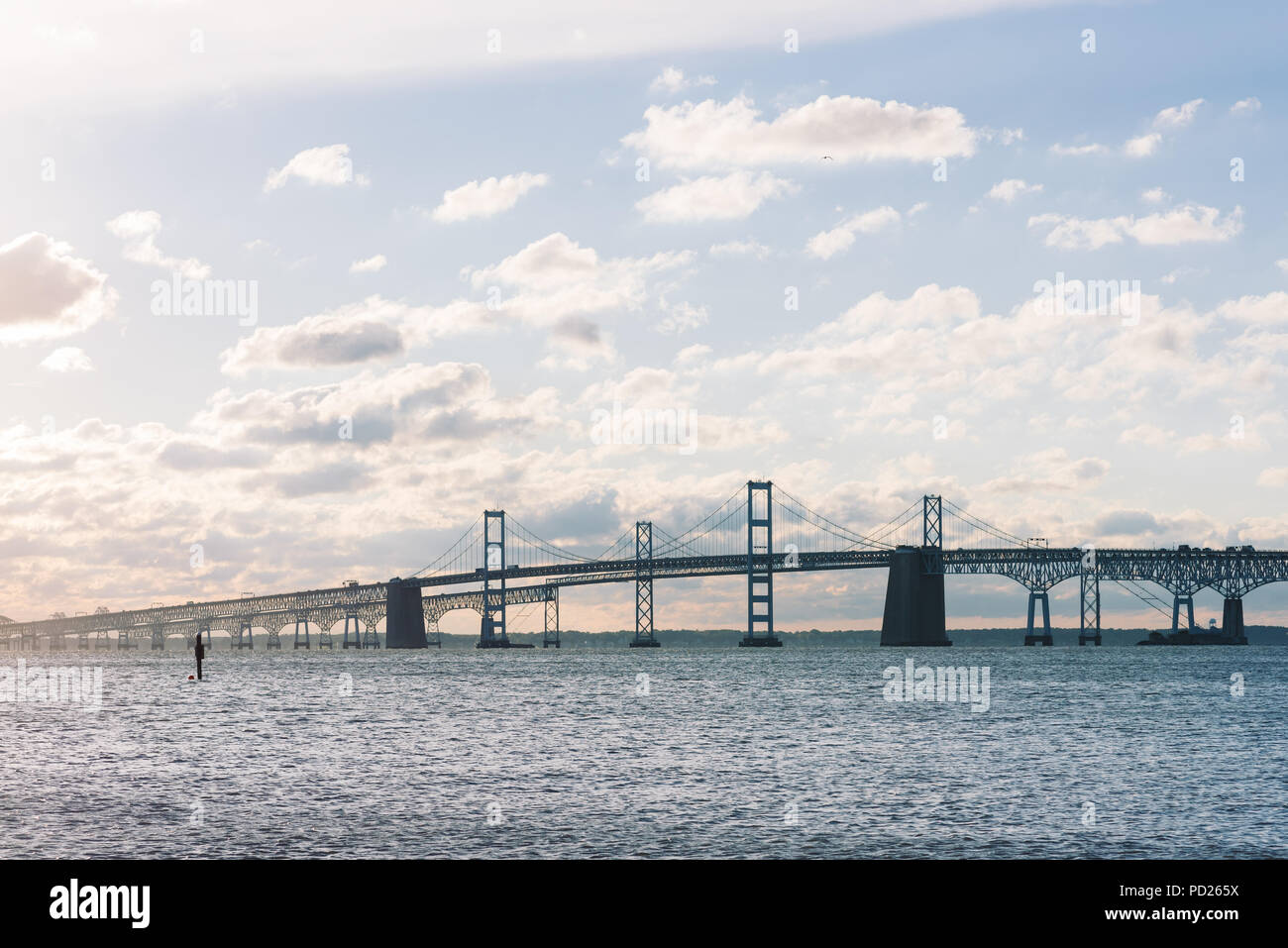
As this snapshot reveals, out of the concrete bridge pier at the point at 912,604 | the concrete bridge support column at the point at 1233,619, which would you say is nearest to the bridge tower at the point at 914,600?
the concrete bridge pier at the point at 912,604

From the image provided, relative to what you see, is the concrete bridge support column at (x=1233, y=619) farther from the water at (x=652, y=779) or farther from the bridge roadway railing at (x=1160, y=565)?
the water at (x=652, y=779)

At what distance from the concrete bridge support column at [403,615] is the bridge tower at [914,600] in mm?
65971

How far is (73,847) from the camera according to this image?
2072 centimetres

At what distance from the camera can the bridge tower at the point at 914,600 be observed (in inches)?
5561

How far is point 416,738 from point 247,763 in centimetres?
859

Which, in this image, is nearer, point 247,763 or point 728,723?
point 247,763

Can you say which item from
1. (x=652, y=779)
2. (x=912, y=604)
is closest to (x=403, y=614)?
(x=912, y=604)

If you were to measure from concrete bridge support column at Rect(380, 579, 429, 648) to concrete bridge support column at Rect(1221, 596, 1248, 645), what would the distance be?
114m

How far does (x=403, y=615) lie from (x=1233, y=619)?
117742mm

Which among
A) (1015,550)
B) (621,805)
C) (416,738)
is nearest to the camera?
(621,805)
